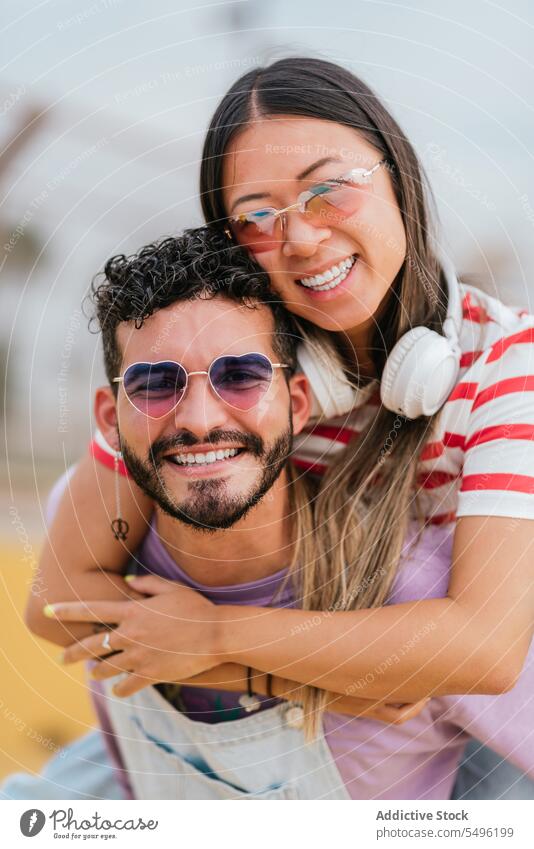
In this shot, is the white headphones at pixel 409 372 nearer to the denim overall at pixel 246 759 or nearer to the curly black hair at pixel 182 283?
the curly black hair at pixel 182 283

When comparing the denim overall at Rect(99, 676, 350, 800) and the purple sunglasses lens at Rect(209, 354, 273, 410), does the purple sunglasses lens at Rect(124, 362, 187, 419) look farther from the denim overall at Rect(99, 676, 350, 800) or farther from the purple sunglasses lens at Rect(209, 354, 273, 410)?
the denim overall at Rect(99, 676, 350, 800)

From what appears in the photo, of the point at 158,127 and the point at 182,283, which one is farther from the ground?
the point at 158,127

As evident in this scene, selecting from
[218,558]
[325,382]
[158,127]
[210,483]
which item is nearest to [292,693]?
[218,558]

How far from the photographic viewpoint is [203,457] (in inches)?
40.2

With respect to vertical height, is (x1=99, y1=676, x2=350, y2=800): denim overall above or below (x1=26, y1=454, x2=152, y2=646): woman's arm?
below

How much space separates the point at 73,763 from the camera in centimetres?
134

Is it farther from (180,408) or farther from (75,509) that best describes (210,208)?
(75,509)

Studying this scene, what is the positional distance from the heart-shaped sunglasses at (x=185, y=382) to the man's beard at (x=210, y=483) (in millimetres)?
41

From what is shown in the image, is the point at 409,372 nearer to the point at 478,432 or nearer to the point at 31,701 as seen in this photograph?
the point at 478,432

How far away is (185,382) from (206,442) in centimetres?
8

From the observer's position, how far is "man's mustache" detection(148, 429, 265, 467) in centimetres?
101

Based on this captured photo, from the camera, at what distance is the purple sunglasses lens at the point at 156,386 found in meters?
1.00

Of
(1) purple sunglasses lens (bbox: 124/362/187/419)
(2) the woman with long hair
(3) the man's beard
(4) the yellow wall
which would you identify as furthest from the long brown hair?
(4) the yellow wall

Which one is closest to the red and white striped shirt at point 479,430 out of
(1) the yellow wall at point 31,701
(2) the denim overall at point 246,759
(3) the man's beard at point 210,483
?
(3) the man's beard at point 210,483
